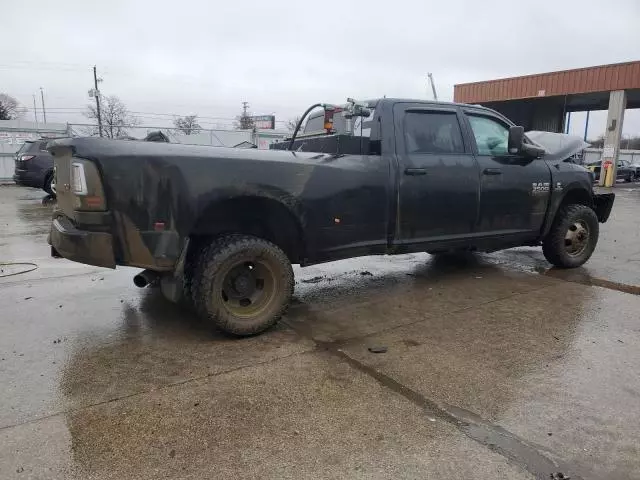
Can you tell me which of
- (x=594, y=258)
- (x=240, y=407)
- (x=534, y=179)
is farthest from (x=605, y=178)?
(x=240, y=407)

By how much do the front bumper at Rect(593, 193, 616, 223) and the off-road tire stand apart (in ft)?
1.48

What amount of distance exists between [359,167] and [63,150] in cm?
231

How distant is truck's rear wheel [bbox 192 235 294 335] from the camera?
3.76m

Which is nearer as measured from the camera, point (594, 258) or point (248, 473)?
point (248, 473)

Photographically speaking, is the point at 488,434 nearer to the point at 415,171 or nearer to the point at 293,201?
the point at 293,201

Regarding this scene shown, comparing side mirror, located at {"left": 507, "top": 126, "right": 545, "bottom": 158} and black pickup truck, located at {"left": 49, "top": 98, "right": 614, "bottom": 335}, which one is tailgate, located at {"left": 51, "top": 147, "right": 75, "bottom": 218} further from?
side mirror, located at {"left": 507, "top": 126, "right": 545, "bottom": 158}

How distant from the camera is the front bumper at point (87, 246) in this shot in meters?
3.49

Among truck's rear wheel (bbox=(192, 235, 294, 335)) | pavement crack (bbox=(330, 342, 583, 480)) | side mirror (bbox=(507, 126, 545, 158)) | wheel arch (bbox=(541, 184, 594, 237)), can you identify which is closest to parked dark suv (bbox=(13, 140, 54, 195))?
truck's rear wheel (bbox=(192, 235, 294, 335))

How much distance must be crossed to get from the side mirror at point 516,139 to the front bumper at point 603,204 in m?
1.96

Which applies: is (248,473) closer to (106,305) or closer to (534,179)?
(106,305)

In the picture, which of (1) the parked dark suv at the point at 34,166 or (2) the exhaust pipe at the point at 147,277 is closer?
(2) the exhaust pipe at the point at 147,277

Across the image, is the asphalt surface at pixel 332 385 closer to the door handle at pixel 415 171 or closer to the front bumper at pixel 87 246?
the front bumper at pixel 87 246

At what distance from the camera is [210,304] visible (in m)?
3.76

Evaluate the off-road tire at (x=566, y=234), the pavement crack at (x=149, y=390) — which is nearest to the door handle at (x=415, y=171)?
the pavement crack at (x=149, y=390)
